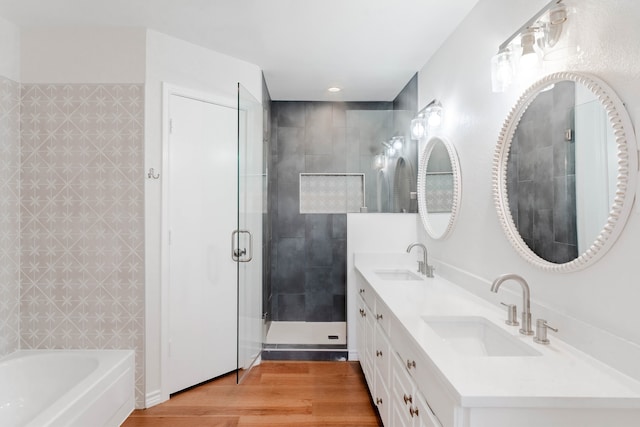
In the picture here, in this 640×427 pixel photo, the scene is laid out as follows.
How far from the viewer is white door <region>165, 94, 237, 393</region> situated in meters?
2.60

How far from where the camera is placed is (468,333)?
5.43ft

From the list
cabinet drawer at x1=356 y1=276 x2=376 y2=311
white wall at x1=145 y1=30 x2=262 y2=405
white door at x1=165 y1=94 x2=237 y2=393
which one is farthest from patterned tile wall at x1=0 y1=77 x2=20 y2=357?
cabinet drawer at x1=356 y1=276 x2=376 y2=311

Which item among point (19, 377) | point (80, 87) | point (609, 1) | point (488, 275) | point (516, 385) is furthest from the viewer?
point (80, 87)

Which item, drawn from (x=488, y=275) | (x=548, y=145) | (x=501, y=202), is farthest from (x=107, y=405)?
(x=548, y=145)

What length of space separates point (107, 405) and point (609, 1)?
9.56 ft

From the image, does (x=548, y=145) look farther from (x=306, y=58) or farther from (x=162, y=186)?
(x=162, y=186)

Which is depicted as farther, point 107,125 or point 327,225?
point 327,225

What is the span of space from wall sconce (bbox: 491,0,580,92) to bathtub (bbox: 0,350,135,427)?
2.54 meters

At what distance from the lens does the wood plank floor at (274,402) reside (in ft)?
7.46

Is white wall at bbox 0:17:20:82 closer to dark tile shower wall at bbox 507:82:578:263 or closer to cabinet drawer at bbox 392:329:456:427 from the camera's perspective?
cabinet drawer at bbox 392:329:456:427

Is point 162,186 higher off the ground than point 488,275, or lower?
higher

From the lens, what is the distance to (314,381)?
2.81m

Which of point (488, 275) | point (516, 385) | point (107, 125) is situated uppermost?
point (107, 125)

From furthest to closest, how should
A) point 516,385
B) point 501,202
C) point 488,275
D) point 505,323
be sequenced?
1. point 488,275
2. point 501,202
3. point 505,323
4. point 516,385
